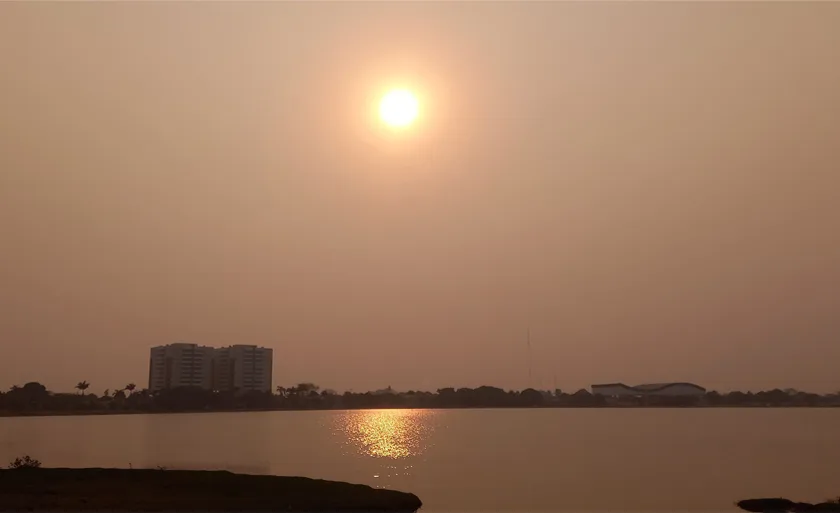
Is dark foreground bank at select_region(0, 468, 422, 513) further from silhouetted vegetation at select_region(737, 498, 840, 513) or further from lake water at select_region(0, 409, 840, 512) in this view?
silhouetted vegetation at select_region(737, 498, 840, 513)

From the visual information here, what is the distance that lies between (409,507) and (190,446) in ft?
203

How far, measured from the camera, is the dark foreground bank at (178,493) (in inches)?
1618

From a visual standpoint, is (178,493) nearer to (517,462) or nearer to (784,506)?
(784,506)

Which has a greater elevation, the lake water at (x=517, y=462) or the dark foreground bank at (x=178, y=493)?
the dark foreground bank at (x=178, y=493)

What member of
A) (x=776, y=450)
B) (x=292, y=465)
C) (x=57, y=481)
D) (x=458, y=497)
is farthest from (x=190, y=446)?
(x=776, y=450)

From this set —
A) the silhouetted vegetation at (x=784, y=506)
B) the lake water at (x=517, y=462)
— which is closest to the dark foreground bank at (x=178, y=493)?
the lake water at (x=517, y=462)

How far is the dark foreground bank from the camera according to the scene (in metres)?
41.1

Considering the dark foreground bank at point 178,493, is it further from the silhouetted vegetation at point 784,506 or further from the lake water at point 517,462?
the silhouetted vegetation at point 784,506

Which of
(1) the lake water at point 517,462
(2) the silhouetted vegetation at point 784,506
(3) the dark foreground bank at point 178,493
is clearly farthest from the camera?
(1) the lake water at point 517,462

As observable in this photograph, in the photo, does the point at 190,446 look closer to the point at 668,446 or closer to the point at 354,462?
the point at 354,462

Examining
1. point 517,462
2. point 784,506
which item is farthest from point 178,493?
point 517,462

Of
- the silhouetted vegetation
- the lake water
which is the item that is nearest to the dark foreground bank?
the lake water

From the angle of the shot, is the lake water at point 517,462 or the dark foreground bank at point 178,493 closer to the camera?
the dark foreground bank at point 178,493

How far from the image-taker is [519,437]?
420ft
